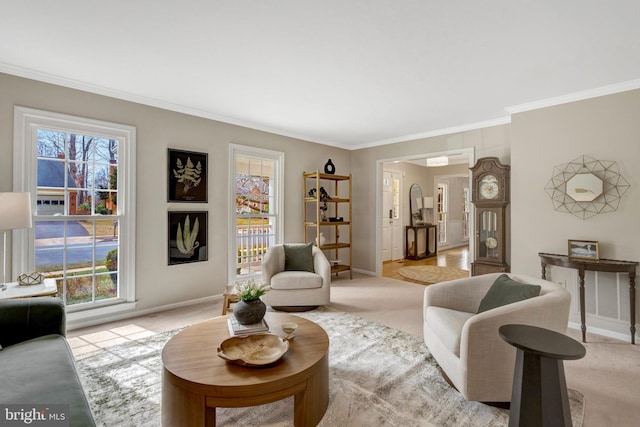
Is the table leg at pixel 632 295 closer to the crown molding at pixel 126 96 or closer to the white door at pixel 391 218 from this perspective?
the crown molding at pixel 126 96

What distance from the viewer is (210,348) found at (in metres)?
1.91

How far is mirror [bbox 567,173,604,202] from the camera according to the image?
126 inches

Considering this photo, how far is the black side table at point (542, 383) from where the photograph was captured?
1426mm

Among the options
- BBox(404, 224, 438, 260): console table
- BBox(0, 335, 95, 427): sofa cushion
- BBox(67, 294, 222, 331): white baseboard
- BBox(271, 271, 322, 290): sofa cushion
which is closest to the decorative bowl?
BBox(0, 335, 95, 427): sofa cushion

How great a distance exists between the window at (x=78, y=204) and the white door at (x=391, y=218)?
5248mm

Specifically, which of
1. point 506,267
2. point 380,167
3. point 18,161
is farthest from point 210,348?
point 380,167

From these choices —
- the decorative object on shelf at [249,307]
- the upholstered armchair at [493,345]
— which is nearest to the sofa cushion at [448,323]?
the upholstered armchair at [493,345]

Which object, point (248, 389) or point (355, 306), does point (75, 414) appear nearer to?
point (248, 389)

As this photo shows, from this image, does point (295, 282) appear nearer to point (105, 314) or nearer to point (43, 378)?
point (105, 314)

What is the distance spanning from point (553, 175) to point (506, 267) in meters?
1.26

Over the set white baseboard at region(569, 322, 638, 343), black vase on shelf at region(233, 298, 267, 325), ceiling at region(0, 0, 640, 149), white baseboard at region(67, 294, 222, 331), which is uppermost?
ceiling at region(0, 0, 640, 149)

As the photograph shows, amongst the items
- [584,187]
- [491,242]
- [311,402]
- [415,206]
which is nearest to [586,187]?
[584,187]

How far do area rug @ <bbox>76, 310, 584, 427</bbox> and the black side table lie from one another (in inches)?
17.0

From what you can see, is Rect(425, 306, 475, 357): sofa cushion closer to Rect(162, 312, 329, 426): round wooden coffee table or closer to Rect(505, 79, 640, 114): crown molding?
Rect(162, 312, 329, 426): round wooden coffee table
